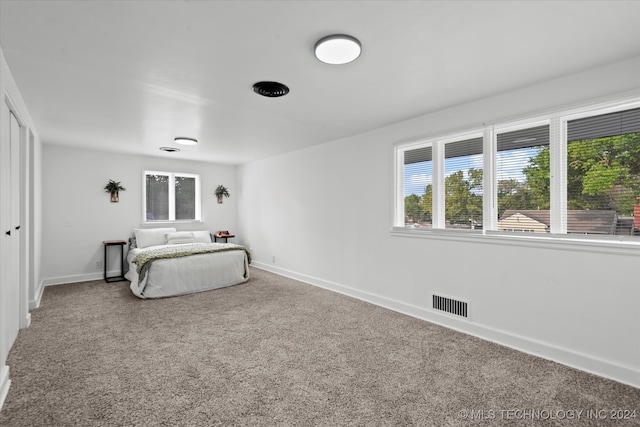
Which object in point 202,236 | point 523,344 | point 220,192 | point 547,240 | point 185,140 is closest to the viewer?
point 547,240

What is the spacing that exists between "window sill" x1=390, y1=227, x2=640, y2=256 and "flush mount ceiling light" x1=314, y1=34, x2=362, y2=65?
7.01 feet

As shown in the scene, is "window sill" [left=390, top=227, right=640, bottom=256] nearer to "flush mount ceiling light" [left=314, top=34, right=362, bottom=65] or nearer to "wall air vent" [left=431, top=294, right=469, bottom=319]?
"wall air vent" [left=431, top=294, right=469, bottom=319]

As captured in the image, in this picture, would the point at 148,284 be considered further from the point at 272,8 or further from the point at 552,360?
the point at 552,360

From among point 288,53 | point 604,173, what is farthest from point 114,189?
point 604,173

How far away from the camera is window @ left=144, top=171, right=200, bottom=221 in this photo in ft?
20.8

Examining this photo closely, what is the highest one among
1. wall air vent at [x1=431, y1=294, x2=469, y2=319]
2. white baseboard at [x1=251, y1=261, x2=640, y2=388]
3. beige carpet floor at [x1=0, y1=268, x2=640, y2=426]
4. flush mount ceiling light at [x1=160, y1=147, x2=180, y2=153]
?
flush mount ceiling light at [x1=160, y1=147, x2=180, y2=153]

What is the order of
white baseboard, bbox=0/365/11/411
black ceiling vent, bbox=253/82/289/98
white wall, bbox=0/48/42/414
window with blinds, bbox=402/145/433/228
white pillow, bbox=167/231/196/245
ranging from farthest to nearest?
white pillow, bbox=167/231/196/245 < window with blinds, bbox=402/145/433/228 < black ceiling vent, bbox=253/82/289/98 < white wall, bbox=0/48/42/414 < white baseboard, bbox=0/365/11/411

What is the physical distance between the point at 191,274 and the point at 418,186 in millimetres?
3577

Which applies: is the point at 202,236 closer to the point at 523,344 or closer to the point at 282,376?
the point at 282,376

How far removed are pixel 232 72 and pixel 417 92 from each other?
5.61 feet

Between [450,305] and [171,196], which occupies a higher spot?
[171,196]

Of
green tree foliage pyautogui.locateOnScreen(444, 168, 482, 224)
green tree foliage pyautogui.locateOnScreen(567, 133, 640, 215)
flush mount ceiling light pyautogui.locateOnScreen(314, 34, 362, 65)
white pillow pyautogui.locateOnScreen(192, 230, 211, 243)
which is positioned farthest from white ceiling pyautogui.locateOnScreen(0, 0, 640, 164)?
white pillow pyautogui.locateOnScreen(192, 230, 211, 243)

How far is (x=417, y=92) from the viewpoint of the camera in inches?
116

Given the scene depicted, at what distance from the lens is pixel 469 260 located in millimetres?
3219
